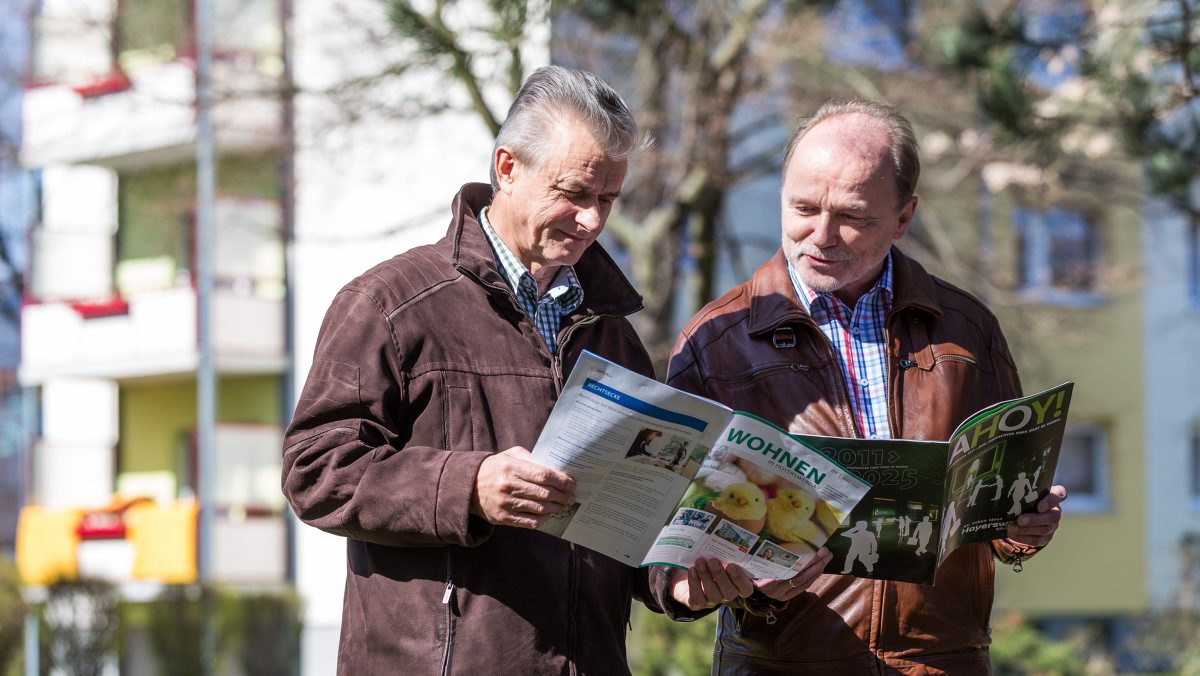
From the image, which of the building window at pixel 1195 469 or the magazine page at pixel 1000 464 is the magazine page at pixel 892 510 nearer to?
the magazine page at pixel 1000 464

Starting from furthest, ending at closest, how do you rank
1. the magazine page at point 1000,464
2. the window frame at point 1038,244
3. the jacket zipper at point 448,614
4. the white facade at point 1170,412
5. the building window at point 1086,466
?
the building window at point 1086,466 → the white facade at point 1170,412 → the window frame at point 1038,244 → the magazine page at point 1000,464 → the jacket zipper at point 448,614

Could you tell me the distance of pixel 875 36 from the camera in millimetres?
14578

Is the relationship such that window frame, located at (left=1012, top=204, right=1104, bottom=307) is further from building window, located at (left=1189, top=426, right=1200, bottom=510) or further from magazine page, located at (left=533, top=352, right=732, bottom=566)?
magazine page, located at (left=533, top=352, right=732, bottom=566)

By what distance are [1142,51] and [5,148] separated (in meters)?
15.2

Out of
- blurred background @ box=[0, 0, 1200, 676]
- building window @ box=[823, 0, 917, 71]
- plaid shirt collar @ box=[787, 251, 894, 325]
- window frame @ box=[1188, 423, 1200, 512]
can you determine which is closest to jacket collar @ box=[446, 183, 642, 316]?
plaid shirt collar @ box=[787, 251, 894, 325]

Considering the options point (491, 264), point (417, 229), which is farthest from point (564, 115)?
point (417, 229)

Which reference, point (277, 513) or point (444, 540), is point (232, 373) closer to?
point (277, 513)

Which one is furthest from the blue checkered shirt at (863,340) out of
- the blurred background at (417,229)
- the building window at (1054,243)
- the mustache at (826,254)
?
the building window at (1054,243)

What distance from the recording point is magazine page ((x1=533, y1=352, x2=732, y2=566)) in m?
2.67

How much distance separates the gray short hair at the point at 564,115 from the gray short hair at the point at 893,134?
0.54 meters

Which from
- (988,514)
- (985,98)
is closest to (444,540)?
(988,514)

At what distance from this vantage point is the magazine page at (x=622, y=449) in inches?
105

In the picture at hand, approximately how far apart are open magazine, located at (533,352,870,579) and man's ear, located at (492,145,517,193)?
0.67 metres

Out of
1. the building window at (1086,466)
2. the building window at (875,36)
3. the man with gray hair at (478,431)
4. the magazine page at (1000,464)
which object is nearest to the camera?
the man with gray hair at (478,431)
